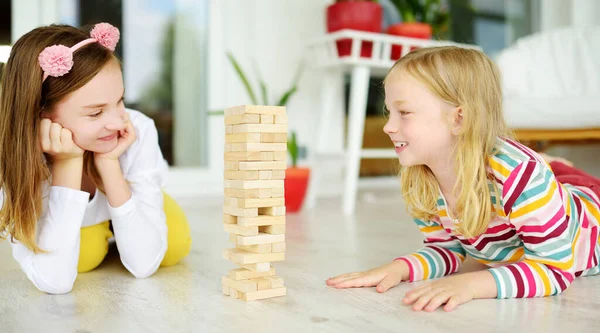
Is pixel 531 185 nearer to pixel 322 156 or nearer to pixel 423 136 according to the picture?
pixel 423 136

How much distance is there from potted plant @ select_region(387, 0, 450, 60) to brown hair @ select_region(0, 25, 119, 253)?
5.75 ft

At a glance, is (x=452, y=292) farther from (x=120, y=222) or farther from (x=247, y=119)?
(x=120, y=222)

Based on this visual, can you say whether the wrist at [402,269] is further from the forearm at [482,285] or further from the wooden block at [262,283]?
the wooden block at [262,283]

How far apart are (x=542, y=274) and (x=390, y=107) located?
1.23 feet

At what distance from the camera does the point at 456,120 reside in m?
0.99

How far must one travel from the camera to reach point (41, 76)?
973 millimetres

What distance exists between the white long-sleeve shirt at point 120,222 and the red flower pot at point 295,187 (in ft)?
3.68

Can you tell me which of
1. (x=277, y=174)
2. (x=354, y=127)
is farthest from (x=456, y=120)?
(x=354, y=127)

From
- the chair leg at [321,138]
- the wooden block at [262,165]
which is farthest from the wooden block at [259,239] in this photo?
the chair leg at [321,138]

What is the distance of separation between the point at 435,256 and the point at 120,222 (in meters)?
0.60

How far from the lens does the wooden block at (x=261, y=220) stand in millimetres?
931

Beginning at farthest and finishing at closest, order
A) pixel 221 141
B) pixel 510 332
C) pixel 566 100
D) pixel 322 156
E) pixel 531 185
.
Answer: pixel 221 141 < pixel 322 156 < pixel 566 100 < pixel 531 185 < pixel 510 332

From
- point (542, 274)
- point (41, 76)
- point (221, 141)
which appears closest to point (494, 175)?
point (542, 274)

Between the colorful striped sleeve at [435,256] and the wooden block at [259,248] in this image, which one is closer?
the wooden block at [259,248]
